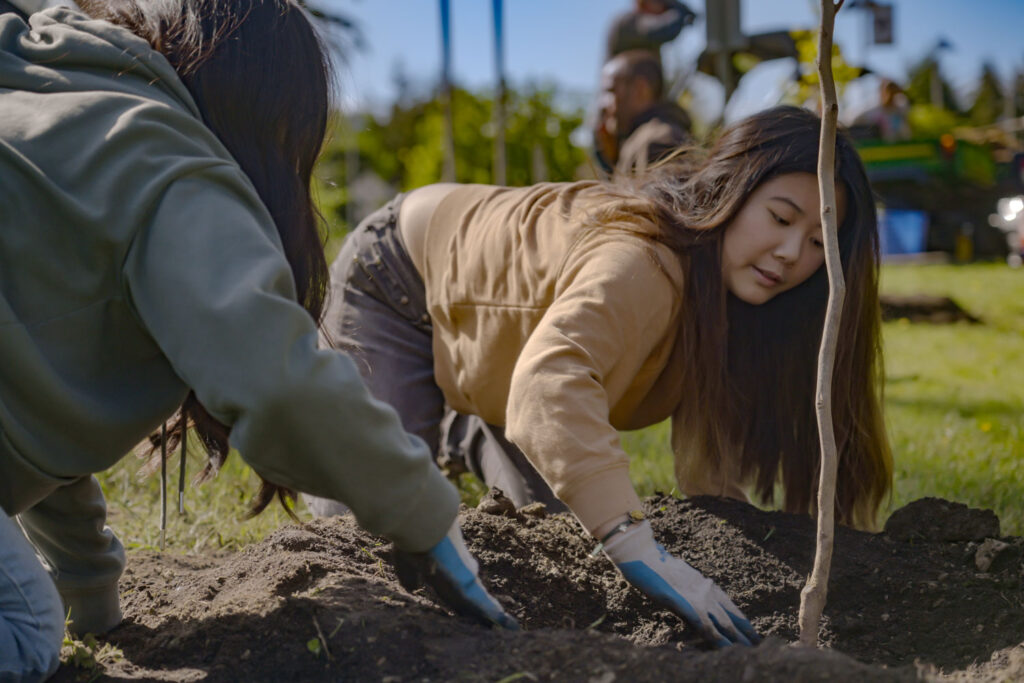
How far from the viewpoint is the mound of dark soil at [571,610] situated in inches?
52.6

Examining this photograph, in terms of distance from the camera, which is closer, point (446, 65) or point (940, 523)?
point (940, 523)

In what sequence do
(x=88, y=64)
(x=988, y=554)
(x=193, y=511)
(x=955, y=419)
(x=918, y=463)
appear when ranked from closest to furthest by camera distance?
1. (x=88, y=64)
2. (x=988, y=554)
3. (x=193, y=511)
4. (x=918, y=463)
5. (x=955, y=419)

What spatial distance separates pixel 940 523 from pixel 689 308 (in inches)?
29.2

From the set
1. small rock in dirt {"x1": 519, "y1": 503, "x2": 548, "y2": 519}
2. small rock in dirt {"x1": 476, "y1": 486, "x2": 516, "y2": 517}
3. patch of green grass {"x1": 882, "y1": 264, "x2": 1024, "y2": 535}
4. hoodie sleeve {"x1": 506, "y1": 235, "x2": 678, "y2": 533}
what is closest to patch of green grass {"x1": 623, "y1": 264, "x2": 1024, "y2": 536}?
patch of green grass {"x1": 882, "y1": 264, "x2": 1024, "y2": 535}

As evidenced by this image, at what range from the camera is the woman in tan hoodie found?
6.45 ft

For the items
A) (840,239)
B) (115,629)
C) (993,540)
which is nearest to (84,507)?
(115,629)

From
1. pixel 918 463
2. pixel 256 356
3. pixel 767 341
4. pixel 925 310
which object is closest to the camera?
pixel 256 356

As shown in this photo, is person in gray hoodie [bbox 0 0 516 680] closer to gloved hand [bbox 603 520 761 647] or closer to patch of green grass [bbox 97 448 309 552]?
gloved hand [bbox 603 520 761 647]

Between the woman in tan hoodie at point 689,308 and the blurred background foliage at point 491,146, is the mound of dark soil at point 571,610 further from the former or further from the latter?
the blurred background foliage at point 491,146

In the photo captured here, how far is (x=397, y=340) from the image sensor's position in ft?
9.14

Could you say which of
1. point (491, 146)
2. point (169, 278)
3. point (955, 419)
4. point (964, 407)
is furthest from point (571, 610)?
point (491, 146)

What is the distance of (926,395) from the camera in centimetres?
448

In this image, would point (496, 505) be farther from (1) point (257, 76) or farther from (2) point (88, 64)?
(2) point (88, 64)

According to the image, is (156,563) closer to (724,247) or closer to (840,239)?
(724,247)
